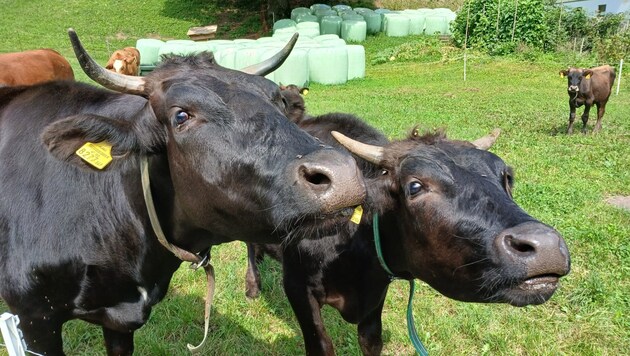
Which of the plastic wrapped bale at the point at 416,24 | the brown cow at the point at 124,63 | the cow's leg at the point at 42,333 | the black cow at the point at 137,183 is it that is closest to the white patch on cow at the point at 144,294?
the black cow at the point at 137,183

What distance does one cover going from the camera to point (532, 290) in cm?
207

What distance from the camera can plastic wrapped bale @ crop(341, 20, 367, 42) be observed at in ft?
97.0

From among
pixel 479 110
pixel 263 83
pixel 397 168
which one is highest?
pixel 263 83

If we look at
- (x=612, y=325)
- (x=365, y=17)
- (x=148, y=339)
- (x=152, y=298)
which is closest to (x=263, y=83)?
(x=152, y=298)

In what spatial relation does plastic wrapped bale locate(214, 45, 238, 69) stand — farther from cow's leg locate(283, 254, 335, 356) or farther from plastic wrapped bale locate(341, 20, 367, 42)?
cow's leg locate(283, 254, 335, 356)

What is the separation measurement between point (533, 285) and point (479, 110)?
12.1m

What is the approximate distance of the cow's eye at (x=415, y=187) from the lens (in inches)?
101

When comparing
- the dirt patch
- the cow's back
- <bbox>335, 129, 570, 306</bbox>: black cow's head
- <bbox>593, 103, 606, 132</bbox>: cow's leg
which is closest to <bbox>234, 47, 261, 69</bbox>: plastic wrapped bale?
the cow's back

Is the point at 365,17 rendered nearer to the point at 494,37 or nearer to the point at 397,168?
the point at 494,37

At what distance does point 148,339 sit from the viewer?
12.4 feet

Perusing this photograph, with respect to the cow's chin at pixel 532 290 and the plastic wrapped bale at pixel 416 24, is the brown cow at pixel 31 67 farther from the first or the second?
the plastic wrapped bale at pixel 416 24

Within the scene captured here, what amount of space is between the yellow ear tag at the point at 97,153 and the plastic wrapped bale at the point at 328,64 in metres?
17.7

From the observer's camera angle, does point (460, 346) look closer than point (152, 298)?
No

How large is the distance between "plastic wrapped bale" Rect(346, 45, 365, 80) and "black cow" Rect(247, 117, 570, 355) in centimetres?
1774
